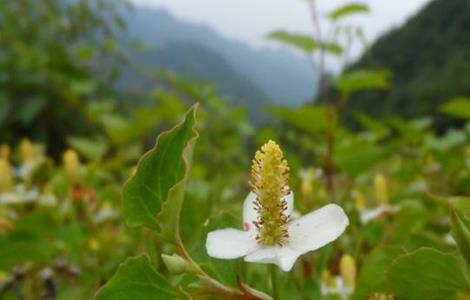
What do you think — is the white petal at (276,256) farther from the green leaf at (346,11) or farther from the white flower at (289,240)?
the green leaf at (346,11)

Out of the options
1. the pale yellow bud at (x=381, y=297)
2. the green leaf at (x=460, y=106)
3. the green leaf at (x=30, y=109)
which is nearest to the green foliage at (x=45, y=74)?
the green leaf at (x=30, y=109)

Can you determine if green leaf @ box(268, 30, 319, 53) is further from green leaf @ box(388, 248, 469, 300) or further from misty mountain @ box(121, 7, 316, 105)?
misty mountain @ box(121, 7, 316, 105)

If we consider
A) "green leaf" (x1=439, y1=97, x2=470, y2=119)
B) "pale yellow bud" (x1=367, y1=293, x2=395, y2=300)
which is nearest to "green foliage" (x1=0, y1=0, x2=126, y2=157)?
"green leaf" (x1=439, y1=97, x2=470, y2=119)

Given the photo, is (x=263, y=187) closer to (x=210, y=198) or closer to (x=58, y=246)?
(x=58, y=246)

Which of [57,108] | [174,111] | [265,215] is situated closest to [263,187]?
[265,215]

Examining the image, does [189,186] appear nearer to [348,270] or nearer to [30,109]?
[348,270]

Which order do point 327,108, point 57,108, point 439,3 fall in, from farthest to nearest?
point 439,3
point 57,108
point 327,108

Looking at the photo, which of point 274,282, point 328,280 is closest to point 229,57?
point 328,280
